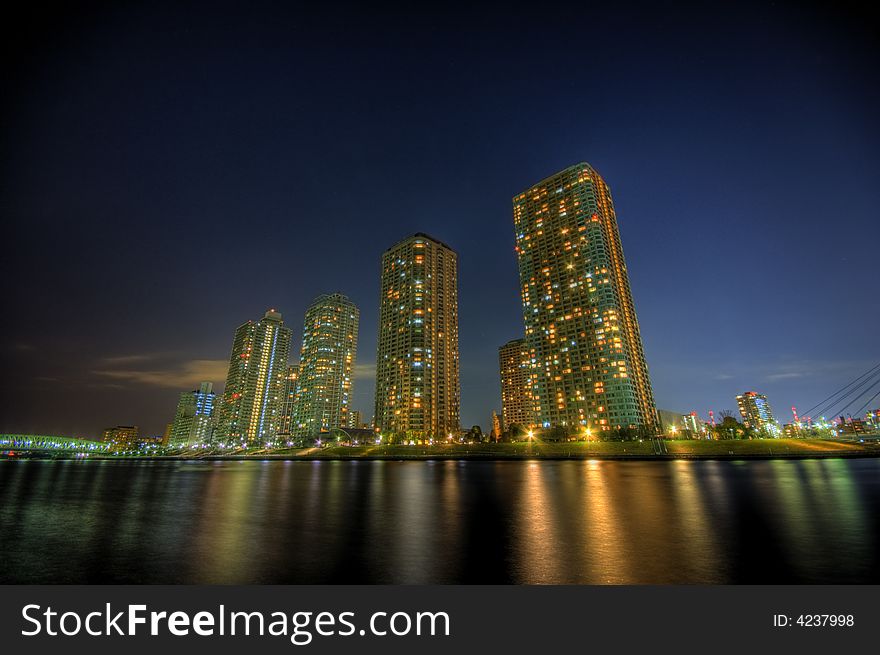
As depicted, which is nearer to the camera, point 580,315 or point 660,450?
point 660,450

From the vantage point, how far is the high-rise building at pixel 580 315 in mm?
153250

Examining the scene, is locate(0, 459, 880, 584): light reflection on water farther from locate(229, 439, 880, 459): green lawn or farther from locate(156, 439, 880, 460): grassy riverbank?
locate(229, 439, 880, 459): green lawn

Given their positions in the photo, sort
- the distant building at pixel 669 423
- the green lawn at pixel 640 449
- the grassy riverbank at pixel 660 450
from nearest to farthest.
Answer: the grassy riverbank at pixel 660 450 < the green lawn at pixel 640 449 < the distant building at pixel 669 423

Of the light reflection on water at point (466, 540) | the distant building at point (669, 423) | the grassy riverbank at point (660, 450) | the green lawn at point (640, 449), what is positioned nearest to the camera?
the light reflection on water at point (466, 540)

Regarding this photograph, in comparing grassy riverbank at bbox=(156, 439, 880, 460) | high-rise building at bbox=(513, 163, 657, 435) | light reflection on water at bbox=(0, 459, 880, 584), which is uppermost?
high-rise building at bbox=(513, 163, 657, 435)

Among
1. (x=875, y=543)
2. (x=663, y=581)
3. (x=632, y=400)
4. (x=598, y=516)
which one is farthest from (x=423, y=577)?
(x=632, y=400)

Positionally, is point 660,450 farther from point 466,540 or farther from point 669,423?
point 466,540

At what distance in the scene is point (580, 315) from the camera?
16688 centimetres

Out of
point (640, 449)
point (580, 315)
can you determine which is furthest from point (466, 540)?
point (580, 315)

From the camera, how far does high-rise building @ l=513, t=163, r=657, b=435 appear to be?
153250 mm

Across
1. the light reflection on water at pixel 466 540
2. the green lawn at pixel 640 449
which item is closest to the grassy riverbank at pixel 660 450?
the green lawn at pixel 640 449

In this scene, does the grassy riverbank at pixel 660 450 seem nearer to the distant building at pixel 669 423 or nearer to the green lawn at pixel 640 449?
the green lawn at pixel 640 449

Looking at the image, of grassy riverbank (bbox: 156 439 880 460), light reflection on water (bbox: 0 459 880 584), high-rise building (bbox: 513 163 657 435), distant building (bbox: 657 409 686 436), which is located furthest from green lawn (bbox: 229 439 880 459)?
light reflection on water (bbox: 0 459 880 584)

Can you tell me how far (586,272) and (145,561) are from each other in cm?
17990
